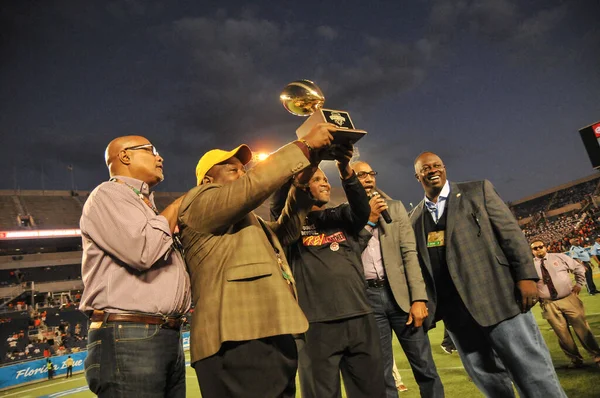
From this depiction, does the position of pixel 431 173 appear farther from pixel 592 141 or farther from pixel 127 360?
pixel 592 141

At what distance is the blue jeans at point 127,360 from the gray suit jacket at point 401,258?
207cm

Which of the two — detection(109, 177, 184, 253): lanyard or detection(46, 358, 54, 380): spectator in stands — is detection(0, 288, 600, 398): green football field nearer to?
detection(46, 358, 54, 380): spectator in stands

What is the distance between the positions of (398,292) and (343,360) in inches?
34.0

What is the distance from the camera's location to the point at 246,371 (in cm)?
179

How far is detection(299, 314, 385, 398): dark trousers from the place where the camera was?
2.83 meters

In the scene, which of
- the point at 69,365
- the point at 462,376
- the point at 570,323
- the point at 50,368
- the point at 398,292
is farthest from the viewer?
the point at 69,365

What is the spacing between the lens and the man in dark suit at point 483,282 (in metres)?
2.73

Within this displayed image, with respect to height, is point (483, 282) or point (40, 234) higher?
point (40, 234)

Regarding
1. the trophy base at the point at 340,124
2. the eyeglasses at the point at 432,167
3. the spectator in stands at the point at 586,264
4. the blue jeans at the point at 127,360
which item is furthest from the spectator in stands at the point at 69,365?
the spectator in stands at the point at 586,264

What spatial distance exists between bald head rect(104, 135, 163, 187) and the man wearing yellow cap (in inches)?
20.6

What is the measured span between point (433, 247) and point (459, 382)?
324 centimetres

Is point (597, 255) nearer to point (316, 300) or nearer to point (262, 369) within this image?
point (316, 300)

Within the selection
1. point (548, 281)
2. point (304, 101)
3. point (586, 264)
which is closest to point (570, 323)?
point (548, 281)

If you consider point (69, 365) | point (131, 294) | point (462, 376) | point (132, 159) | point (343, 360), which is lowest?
point (462, 376)
